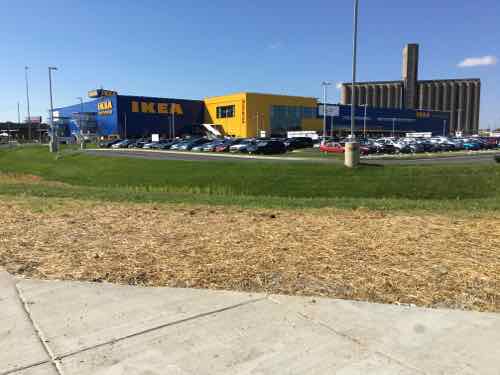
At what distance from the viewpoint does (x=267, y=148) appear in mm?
46469

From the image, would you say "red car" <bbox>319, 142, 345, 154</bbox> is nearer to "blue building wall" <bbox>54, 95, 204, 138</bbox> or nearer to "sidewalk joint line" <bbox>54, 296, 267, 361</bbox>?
"sidewalk joint line" <bbox>54, 296, 267, 361</bbox>

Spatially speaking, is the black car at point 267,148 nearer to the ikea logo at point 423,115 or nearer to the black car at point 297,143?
the black car at point 297,143

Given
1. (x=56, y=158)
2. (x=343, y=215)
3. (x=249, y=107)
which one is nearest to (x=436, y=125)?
(x=249, y=107)

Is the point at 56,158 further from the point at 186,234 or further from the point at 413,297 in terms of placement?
the point at 413,297

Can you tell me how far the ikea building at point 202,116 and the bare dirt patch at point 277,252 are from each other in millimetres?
94172

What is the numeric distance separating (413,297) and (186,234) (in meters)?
3.66

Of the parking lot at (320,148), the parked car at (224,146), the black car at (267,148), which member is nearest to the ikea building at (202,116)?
the parking lot at (320,148)

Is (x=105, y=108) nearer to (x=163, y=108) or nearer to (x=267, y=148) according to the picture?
(x=163, y=108)

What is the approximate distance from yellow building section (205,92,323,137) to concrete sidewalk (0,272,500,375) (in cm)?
10081

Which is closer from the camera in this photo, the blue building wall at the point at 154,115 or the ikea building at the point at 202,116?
the blue building wall at the point at 154,115

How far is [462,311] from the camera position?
11.9ft

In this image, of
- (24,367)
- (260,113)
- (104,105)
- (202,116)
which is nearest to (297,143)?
(260,113)

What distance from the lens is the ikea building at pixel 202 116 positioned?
105938 millimetres

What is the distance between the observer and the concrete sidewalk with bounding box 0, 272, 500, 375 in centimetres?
283
